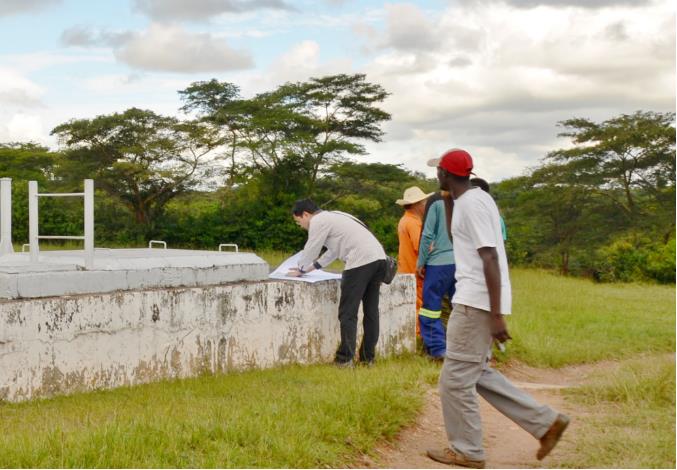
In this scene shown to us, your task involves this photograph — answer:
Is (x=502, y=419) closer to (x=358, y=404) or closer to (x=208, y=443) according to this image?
(x=358, y=404)

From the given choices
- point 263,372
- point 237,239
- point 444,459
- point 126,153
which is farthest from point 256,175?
point 444,459

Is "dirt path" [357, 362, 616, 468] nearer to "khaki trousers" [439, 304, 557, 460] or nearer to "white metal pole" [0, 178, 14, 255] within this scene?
"khaki trousers" [439, 304, 557, 460]

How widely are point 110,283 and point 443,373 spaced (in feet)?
10.3

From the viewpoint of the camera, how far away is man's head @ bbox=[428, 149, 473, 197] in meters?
4.84

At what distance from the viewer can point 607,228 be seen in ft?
115

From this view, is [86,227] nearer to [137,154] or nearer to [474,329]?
[474,329]

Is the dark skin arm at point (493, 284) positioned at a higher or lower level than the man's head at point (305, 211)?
lower

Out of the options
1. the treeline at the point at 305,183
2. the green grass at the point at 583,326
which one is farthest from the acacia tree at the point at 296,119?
the green grass at the point at 583,326

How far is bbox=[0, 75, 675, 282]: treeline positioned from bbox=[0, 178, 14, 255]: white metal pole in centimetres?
2259

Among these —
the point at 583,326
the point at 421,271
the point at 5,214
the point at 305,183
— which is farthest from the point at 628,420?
the point at 305,183

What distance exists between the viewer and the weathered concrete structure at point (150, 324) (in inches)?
247

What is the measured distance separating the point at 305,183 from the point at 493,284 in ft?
92.3

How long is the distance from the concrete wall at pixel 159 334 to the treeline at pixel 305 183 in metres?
22.4

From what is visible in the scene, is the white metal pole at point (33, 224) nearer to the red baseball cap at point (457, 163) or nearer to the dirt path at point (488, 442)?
the dirt path at point (488, 442)
